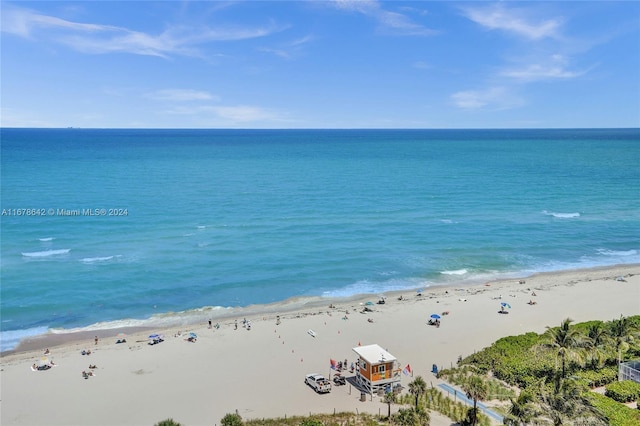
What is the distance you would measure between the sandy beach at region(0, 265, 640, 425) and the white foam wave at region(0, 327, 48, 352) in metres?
1.29

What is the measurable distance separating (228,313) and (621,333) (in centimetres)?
3522

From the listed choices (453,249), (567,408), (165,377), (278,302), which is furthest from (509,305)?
(165,377)

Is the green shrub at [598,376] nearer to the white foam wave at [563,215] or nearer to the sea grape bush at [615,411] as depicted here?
the sea grape bush at [615,411]

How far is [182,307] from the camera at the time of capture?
51.4m

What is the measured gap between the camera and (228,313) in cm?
5031

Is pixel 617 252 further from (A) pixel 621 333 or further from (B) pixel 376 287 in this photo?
(A) pixel 621 333

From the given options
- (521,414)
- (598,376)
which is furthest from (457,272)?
(521,414)

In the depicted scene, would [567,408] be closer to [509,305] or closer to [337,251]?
[509,305]

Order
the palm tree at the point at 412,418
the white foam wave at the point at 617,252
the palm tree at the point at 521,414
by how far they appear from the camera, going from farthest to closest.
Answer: the white foam wave at the point at 617,252 < the palm tree at the point at 412,418 < the palm tree at the point at 521,414

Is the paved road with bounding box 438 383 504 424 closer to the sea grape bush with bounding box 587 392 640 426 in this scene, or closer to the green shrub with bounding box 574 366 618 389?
the sea grape bush with bounding box 587 392 640 426

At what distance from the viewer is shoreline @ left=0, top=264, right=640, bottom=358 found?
44344mm

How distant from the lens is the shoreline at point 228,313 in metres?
44.3

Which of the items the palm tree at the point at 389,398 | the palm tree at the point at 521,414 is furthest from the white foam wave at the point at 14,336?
the palm tree at the point at 521,414

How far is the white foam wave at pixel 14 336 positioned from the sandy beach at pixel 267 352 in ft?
4.25
